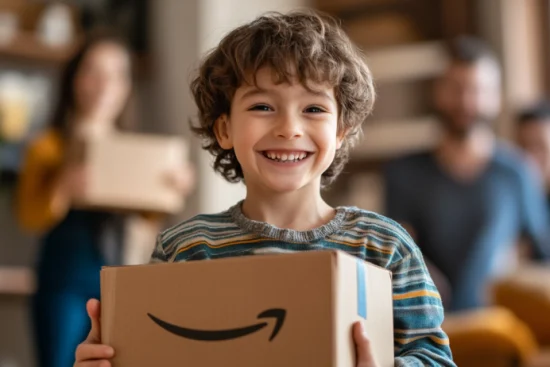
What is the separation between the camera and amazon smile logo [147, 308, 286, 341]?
3.29 ft

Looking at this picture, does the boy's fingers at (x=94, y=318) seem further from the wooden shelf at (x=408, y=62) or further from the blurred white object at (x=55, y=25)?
the wooden shelf at (x=408, y=62)

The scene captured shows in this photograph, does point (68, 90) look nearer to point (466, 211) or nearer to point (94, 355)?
point (466, 211)

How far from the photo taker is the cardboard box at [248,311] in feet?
3.24

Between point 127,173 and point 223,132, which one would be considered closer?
point 223,132

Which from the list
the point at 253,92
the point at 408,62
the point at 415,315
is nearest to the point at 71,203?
the point at 253,92

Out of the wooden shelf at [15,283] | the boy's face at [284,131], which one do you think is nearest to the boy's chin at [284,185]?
the boy's face at [284,131]

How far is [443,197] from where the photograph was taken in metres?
3.01

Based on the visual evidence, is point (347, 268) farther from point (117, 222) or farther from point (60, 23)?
point (60, 23)

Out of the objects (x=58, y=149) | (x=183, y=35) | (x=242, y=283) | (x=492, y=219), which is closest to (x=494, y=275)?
(x=492, y=219)

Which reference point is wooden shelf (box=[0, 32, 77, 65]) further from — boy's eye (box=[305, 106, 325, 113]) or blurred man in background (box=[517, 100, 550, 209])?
boy's eye (box=[305, 106, 325, 113])

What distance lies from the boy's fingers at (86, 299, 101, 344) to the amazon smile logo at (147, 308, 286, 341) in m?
0.10

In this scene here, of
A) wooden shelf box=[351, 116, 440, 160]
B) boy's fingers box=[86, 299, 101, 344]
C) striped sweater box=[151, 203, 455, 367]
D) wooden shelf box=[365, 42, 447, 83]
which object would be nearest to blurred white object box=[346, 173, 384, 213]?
wooden shelf box=[351, 116, 440, 160]

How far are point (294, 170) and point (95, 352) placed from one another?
1.06 feet

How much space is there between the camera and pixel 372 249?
1.12 meters
